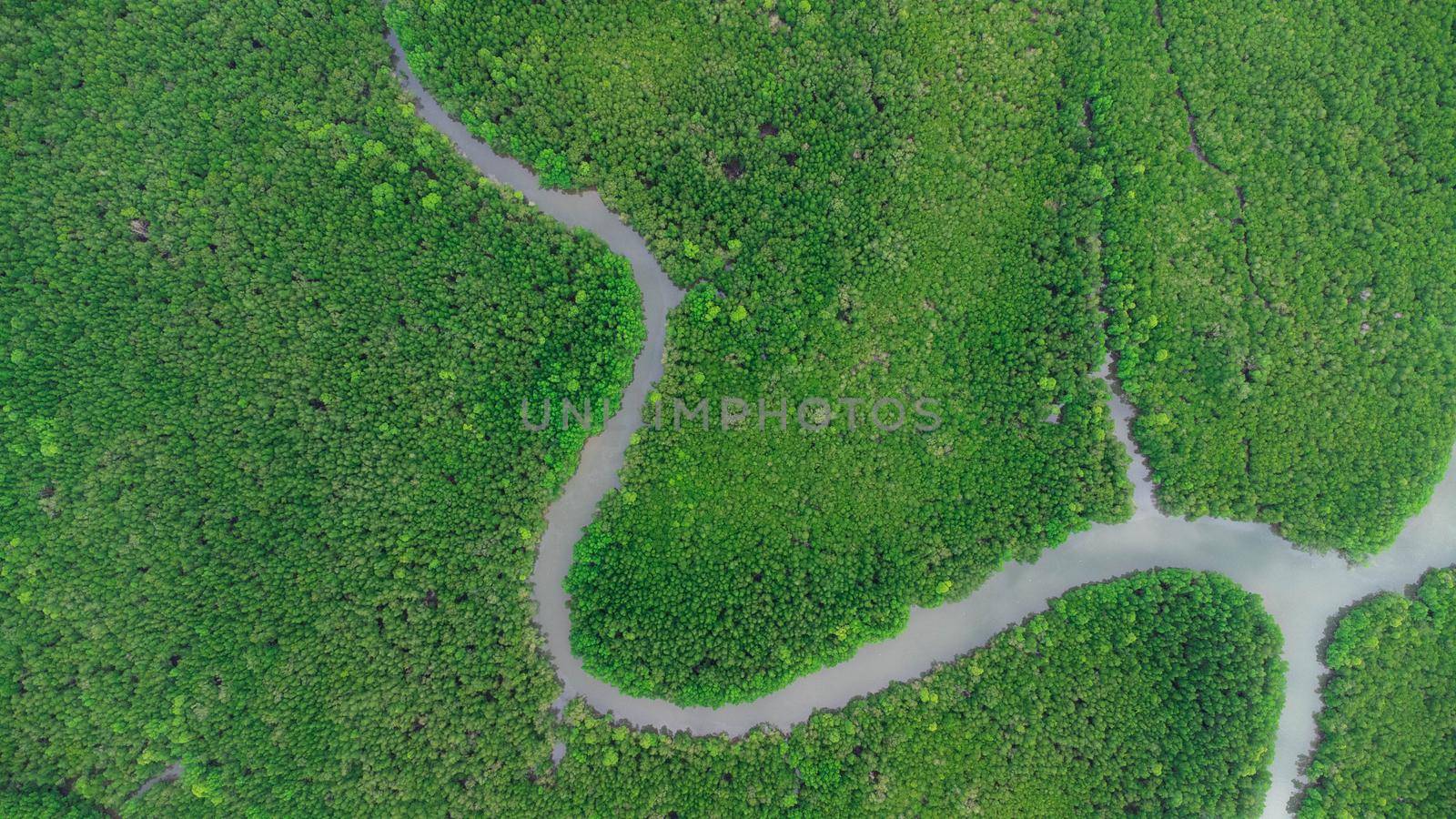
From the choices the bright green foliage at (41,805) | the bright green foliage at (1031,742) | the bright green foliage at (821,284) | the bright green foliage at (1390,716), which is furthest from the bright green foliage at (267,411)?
the bright green foliage at (1390,716)

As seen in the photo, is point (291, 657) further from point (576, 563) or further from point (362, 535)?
point (576, 563)

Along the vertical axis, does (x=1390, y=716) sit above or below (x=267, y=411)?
below

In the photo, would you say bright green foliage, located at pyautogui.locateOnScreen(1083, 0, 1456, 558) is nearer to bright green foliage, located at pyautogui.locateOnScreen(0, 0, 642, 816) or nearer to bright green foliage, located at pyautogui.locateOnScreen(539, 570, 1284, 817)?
bright green foliage, located at pyautogui.locateOnScreen(539, 570, 1284, 817)

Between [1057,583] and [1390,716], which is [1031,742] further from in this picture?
[1390,716]

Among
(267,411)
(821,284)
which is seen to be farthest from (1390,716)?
(267,411)

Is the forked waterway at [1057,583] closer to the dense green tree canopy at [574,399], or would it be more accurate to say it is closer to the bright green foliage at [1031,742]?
the bright green foliage at [1031,742]

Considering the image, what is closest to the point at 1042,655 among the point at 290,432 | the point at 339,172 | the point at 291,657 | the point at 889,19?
the point at 889,19
